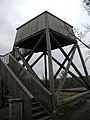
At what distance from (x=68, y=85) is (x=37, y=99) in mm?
17403

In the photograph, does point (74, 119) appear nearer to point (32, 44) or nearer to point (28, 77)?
point (28, 77)

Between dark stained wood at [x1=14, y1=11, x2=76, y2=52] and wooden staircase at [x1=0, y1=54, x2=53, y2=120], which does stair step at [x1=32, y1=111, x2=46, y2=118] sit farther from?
dark stained wood at [x1=14, y1=11, x2=76, y2=52]

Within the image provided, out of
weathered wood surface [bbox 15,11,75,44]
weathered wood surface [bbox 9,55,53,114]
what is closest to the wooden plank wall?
weathered wood surface [bbox 15,11,75,44]

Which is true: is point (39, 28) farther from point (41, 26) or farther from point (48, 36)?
→ point (48, 36)

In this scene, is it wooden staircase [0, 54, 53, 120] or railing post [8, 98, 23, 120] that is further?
wooden staircase [0, 54, 53, 120]

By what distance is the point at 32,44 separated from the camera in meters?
12.6

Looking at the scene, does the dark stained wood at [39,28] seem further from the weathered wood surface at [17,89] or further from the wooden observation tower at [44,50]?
the weathered wood surface at [17,89]

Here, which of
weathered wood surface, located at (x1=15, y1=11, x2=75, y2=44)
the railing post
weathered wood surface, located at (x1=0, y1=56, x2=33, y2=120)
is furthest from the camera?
weathered wood surface, located at (x1=15, y1=11, x2=75, y2=44)

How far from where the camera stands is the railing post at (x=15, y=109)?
22.2 ft

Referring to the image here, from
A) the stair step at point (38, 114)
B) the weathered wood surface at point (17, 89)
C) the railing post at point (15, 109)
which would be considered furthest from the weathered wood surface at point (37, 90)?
the railing post at point (15, 109)

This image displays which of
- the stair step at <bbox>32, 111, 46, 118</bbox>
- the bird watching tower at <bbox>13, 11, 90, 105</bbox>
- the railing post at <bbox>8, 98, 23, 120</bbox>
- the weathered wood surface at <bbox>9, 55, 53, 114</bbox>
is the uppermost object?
the bird watching tower at <bbox>13, 11, 90, 105</bbox>

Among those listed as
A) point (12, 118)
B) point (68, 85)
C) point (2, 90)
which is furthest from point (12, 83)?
point (68, 85)

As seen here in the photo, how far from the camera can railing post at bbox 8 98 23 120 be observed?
6770 mm

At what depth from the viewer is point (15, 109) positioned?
6.92 meters
